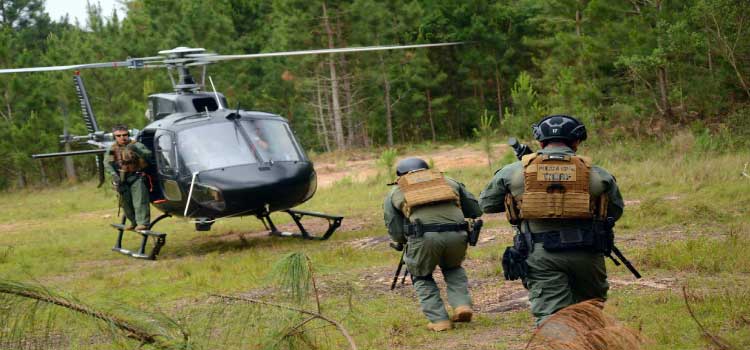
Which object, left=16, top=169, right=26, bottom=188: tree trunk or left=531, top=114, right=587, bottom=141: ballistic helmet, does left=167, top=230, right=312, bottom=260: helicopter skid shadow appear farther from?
left=16, top=169, right=26, bottom=188: tree trunk

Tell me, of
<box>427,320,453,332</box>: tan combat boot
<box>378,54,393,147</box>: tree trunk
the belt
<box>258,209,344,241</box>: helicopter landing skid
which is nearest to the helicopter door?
<box>258,209,344,241</box>: helicopter landing skid

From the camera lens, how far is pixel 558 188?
519cm

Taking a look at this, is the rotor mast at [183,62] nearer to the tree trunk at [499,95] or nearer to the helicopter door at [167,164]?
the helicopter door at [167,164]

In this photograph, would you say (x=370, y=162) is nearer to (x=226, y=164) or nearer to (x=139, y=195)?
(x=139, y=195)

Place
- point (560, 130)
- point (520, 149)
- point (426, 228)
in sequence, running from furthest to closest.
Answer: point (426, 228) → point (520, 149) → point (560, 130)

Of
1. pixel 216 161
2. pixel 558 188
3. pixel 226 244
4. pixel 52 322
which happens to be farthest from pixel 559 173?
pixel 226 244

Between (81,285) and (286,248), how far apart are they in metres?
2.84

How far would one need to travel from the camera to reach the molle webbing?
5176 millimetres

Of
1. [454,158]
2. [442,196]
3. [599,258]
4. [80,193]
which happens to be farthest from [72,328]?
[80,193]

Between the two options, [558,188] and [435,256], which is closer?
[558,188]

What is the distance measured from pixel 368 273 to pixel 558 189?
4.71 metres

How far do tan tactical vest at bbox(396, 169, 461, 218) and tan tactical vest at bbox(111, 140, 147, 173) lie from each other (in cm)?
664

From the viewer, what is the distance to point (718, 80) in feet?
67.1

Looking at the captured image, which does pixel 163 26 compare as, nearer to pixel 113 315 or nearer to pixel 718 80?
pixel 718 80
